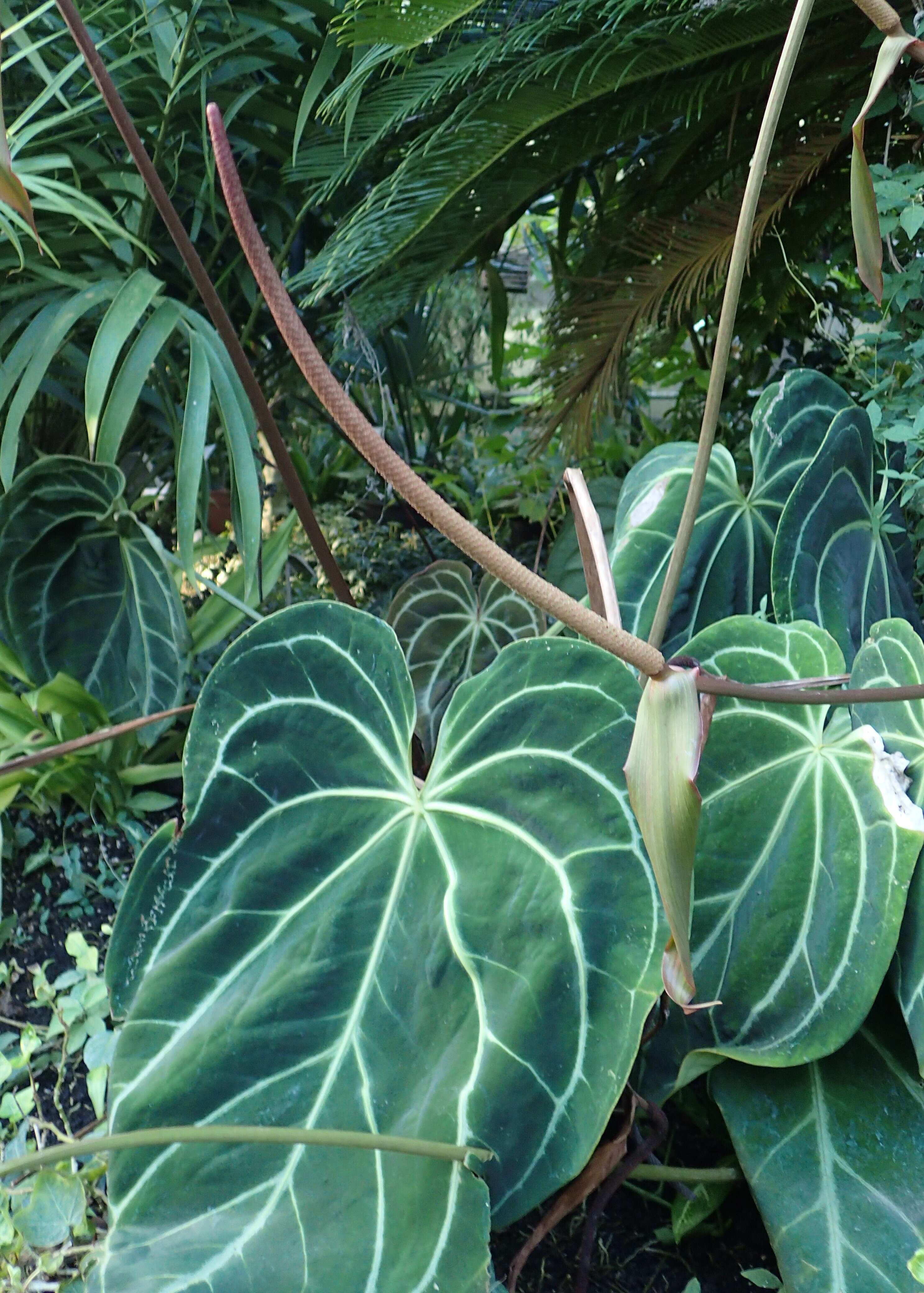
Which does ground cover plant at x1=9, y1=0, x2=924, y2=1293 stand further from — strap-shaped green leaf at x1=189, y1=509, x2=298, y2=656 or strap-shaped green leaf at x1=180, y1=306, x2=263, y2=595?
strap-shaped green leaf at x1=189, y1=509, x2=298, y2=656

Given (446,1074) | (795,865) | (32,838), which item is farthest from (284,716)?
(32,838)

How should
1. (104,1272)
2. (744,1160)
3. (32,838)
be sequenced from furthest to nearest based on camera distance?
1. (32,838)
2. (744,1160)
3. (104,1272)

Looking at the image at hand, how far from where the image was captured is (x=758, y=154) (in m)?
0.58

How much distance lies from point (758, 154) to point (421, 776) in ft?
1.90

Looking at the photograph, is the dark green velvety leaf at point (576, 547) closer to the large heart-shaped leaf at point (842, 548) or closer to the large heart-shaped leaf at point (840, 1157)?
the large heart-shaped leaf at point (842, 548)

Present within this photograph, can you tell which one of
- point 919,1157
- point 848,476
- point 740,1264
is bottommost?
point 740,1264

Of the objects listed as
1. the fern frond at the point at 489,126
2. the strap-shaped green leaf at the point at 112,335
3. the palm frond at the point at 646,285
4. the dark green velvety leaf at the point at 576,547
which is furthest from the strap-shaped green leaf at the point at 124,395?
the dark green velvety leaf at the point at 576,547

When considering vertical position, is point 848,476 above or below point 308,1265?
above

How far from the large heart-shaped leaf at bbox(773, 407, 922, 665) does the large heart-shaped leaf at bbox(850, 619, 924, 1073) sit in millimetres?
109

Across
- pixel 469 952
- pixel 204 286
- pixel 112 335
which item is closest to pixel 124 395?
pixel 112 335

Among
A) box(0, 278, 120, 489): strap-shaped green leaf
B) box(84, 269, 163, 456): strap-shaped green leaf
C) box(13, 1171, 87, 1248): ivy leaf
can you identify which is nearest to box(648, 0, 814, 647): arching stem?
box(13, 1171, 87, 1248): ivy leaf

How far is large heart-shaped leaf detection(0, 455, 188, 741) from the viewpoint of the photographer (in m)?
1.25

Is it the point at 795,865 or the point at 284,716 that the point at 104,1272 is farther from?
the point at 795,865

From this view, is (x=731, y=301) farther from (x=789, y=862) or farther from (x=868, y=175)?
(x=789, y=862)
